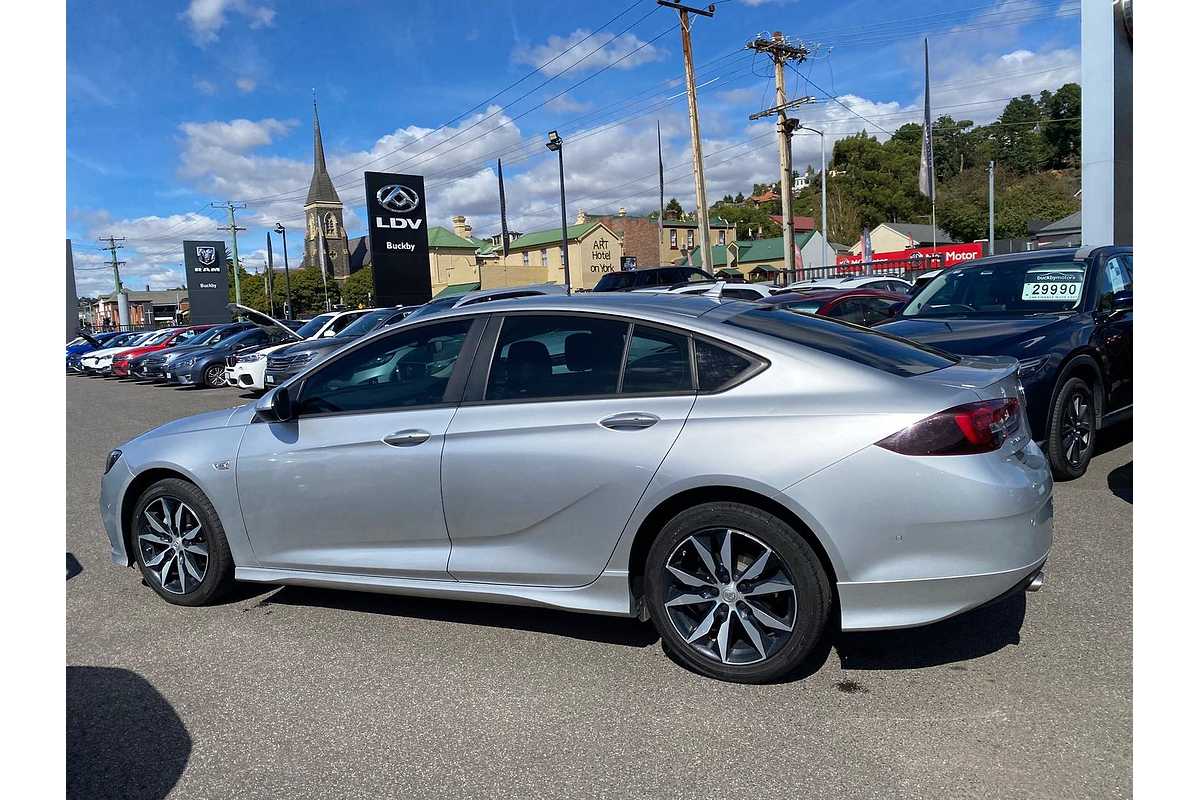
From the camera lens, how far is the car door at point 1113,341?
7078 mm

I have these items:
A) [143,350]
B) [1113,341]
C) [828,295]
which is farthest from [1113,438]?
[143,350]

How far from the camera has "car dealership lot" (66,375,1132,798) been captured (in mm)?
3062

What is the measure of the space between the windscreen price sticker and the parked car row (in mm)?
3786

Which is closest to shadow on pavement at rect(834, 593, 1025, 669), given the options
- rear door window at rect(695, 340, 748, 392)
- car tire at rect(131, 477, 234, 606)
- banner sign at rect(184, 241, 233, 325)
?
rear door window at rect(695, 340, 748, 392)

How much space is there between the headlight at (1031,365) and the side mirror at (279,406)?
4878 mm

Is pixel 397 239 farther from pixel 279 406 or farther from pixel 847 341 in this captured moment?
pixel 847 341

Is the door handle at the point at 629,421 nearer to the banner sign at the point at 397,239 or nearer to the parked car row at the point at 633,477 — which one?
the parked car row at the point at 633,477

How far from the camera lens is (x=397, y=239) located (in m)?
36.6

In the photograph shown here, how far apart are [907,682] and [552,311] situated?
2.25 m

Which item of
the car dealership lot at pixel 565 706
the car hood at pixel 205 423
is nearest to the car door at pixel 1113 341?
the car dealership lot at pixel 565 706

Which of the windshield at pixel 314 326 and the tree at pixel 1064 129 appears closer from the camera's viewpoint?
the windshield at pixel 314 326

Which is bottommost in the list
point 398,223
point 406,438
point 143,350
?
point 406,438

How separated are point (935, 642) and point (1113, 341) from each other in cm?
438
